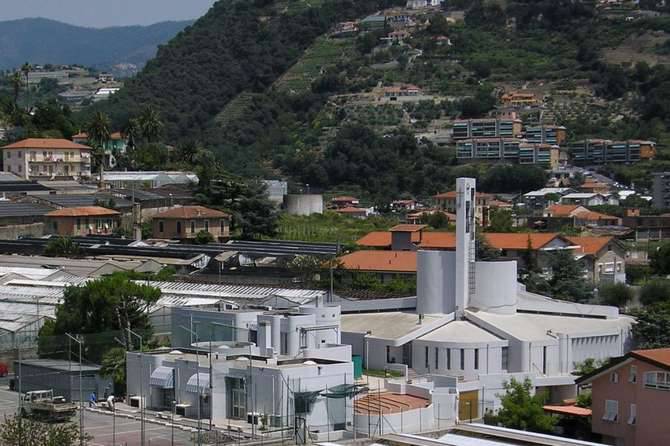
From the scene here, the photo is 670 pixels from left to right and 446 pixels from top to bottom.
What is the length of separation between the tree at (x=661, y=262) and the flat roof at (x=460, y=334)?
2912 centimetres

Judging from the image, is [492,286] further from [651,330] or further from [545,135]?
[545,135]

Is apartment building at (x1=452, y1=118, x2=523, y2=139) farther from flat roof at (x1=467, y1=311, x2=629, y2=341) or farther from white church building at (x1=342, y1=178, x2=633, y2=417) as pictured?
flat roof at (x1=467, y1=311, x2=629, y2=341)

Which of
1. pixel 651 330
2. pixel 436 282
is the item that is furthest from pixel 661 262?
pixel 436 282

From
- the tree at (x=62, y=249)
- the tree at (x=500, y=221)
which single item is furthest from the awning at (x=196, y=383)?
the tree at (x=500, y=221)

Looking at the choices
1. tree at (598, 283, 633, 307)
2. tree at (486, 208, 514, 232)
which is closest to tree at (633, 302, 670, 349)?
tree at (598, 283, 633, 307)

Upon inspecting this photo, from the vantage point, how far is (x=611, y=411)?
3228cm

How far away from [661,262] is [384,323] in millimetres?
30764

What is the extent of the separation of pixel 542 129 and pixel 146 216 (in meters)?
62.3

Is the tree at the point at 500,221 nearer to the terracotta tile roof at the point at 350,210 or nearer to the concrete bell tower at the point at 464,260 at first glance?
the terracotta tile roof at the point at 350,210

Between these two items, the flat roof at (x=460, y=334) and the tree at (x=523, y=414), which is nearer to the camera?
the tree at (x=523, y=414)

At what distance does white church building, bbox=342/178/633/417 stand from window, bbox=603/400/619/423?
6.19 metres

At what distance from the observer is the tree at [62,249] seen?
201 ft

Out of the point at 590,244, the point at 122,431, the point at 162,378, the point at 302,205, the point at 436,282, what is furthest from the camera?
the point at 302,205

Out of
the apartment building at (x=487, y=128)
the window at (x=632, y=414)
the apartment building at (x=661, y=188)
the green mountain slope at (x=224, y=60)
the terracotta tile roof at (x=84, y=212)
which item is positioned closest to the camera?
the window at (x=632, y=414)
